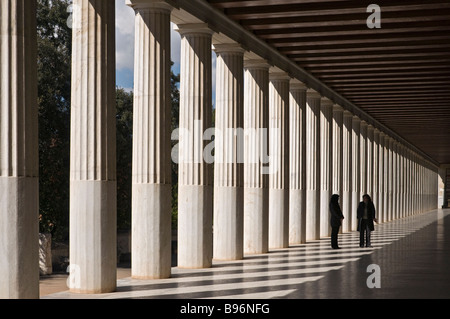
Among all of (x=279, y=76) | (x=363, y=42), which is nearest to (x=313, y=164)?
(x=279, y=76)

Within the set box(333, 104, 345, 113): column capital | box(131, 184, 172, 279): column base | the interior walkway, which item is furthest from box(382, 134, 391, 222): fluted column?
box(131, 184, 172, 279): column base

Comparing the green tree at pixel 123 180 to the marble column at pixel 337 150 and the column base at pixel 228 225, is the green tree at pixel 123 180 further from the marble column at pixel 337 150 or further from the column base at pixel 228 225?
the column base at pixel 228 225

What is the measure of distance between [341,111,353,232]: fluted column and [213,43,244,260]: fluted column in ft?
71.8

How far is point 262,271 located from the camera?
21078 mm

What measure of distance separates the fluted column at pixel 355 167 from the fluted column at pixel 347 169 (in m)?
1.38

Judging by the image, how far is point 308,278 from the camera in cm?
1909

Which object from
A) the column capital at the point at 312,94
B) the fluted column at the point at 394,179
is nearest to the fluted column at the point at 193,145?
the column capital at the point at 312,94

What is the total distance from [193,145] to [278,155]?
9.94 metres

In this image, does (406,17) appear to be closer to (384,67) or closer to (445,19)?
(445,19)

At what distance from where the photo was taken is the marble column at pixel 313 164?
3753 cm

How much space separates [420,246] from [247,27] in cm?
1241

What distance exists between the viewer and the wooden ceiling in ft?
75.9

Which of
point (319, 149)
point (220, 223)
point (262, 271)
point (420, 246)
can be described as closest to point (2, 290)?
point (262, 271)

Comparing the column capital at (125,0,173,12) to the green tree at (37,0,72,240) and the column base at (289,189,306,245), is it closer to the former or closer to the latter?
the column base at (289,189,306,245)
